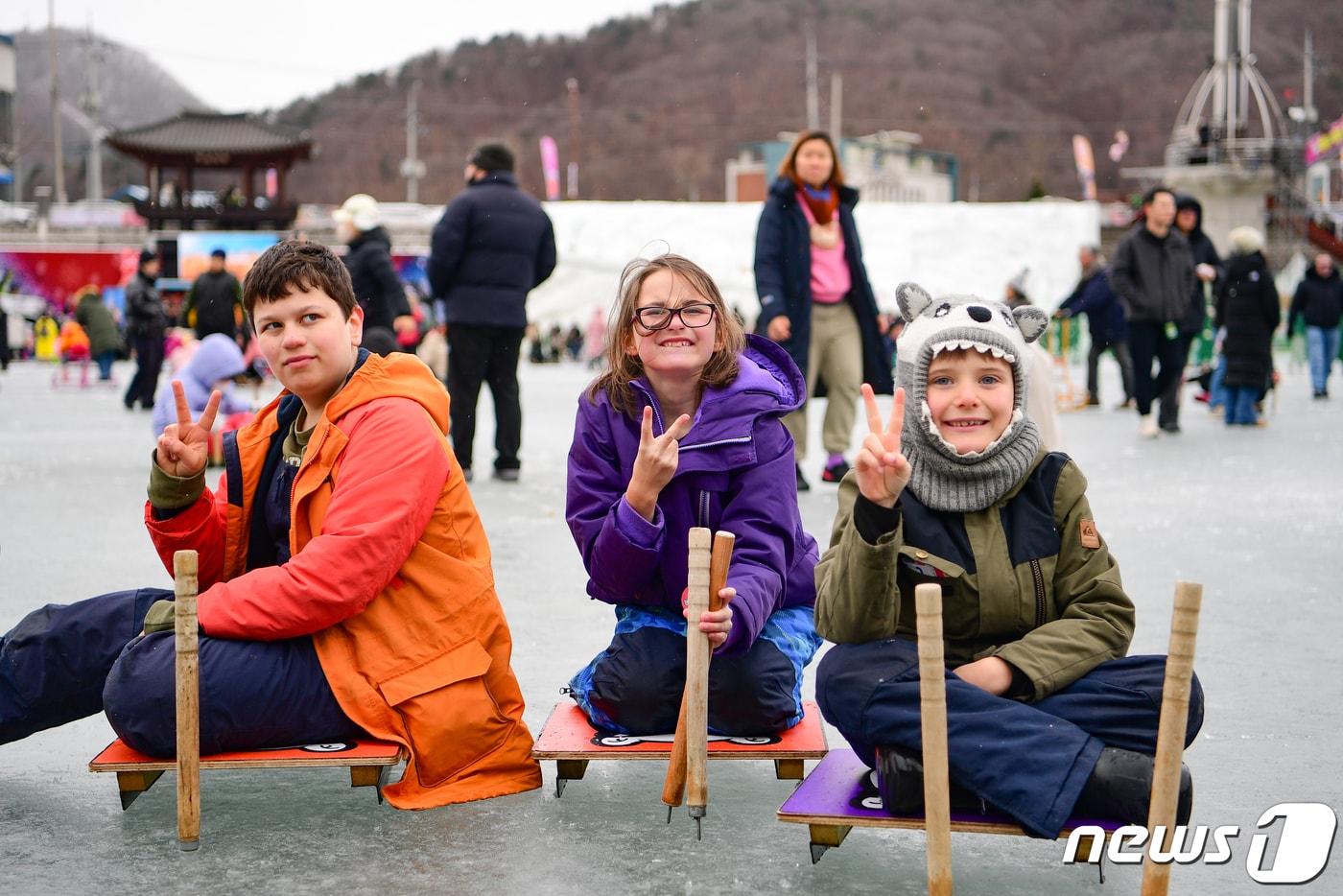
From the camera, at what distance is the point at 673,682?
3035 mm

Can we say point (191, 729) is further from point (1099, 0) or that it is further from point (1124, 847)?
point (1099, 0)

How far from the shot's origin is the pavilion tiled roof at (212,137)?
44.3 metres

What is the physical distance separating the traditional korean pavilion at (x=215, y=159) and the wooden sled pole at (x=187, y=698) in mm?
41840

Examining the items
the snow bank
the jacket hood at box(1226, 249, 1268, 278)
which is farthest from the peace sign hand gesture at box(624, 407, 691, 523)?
the snow bank

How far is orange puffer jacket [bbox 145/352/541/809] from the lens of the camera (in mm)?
2781

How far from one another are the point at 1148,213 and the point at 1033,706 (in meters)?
8.21

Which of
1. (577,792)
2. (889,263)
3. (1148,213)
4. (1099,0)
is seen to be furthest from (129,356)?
(1099,0)

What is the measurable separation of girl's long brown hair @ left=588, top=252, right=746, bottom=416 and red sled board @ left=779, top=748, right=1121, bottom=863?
841 millimetres

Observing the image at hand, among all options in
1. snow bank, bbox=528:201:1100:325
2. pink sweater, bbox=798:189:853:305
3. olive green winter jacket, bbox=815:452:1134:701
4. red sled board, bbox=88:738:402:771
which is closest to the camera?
olive green winter jacket, bbox=815:452:1134:701

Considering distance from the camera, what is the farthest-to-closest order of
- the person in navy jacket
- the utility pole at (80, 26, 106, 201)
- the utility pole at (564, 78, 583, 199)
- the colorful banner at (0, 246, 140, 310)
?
the utility pole at (564, 78, 583, 199), the utility pole at (80, 26, 106, 201), the colorful banner at (0, 246, 140, 310), the person in navy jacket

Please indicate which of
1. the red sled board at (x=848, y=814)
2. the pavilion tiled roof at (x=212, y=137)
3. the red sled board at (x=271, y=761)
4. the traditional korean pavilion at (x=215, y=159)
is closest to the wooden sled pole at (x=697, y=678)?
the red sled board at (x=848, y=814)

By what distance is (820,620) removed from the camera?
2711mm

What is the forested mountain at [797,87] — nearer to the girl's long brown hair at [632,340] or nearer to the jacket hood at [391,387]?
the girl's long brown hair at [632,340]

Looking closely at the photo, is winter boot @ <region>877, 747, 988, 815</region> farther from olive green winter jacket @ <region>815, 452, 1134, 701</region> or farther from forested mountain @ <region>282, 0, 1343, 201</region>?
forested mountain @ <region>282, 0, 1343, 201</region>
